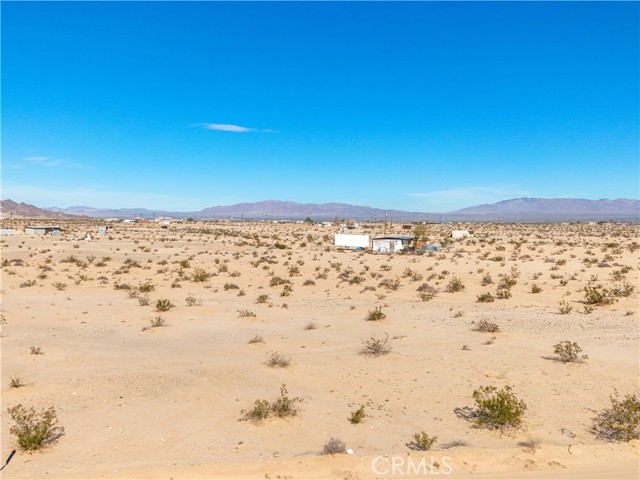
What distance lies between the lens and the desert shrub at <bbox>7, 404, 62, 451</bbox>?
7082 millimetres

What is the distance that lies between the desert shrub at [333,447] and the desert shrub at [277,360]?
392 centimetres

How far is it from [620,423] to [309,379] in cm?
613

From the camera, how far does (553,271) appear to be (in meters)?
28.7

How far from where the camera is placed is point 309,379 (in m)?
10.3

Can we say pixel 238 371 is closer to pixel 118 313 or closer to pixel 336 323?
pixel 336 323

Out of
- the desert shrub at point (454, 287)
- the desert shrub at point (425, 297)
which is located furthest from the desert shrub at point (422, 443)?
the desert shrub at point (454, 287)

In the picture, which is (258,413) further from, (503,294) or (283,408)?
(503,294)

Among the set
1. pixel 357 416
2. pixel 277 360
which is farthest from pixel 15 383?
pixel 357 416

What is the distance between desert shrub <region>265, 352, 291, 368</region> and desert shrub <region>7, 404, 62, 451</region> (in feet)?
15.6

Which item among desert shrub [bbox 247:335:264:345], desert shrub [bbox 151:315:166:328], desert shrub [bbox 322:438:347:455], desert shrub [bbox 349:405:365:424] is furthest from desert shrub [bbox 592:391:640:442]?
desert shrub [bbox 151:315:166:328]

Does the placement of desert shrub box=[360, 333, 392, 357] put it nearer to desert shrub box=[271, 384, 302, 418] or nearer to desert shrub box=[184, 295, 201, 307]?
desert shrub box=[271, 384, 302, 418]

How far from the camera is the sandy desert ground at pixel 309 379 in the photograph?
22.4 feet

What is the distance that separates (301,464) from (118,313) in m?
12.9

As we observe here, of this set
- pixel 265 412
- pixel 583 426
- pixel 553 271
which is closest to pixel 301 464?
pixel 265 412
